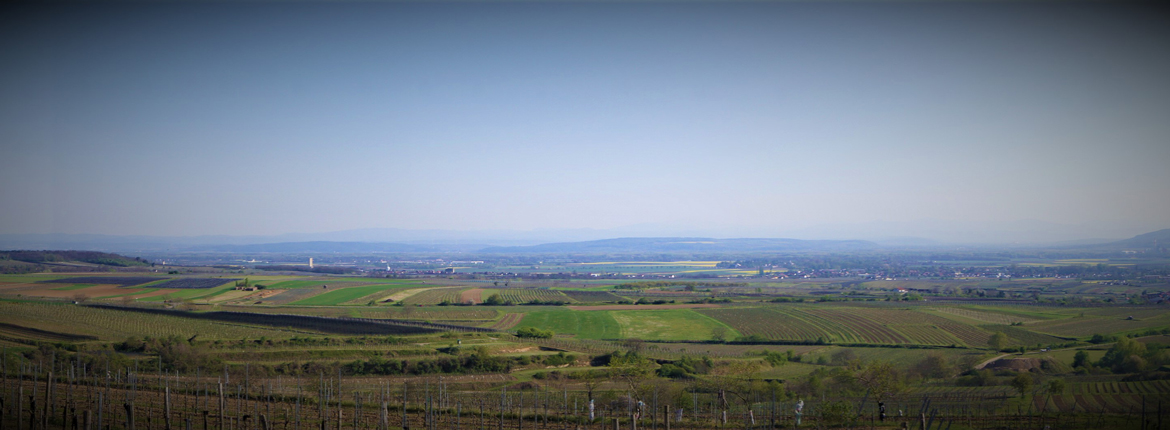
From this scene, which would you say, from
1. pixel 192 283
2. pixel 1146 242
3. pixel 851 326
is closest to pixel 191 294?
pixel 192 283

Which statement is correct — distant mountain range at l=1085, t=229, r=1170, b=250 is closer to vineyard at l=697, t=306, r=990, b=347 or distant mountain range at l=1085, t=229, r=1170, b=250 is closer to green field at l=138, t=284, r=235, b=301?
vineyard at l=697, t=306, r=990, b=347

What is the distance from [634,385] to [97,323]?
3951 centimetres

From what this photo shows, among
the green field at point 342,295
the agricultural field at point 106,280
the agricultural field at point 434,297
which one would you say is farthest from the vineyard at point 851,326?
the agricultural field at point 106,280

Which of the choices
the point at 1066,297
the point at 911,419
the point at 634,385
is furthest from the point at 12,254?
the point at 1066,297

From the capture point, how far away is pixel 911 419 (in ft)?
70.6

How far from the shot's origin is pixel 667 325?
57219mm

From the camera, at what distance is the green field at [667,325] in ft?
171

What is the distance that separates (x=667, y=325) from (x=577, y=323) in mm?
8054

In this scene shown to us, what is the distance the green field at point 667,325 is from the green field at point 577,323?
1.00 meters

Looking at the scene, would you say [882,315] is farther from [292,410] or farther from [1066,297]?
[292,410]

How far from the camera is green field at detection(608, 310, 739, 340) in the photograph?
52062mm

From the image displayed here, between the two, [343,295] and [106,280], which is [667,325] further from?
[106,280]

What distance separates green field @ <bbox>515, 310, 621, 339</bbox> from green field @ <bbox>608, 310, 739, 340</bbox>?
1004 mm

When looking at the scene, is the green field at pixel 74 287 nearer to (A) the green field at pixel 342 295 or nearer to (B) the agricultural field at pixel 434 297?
(A) the green field at pixel 342 295
